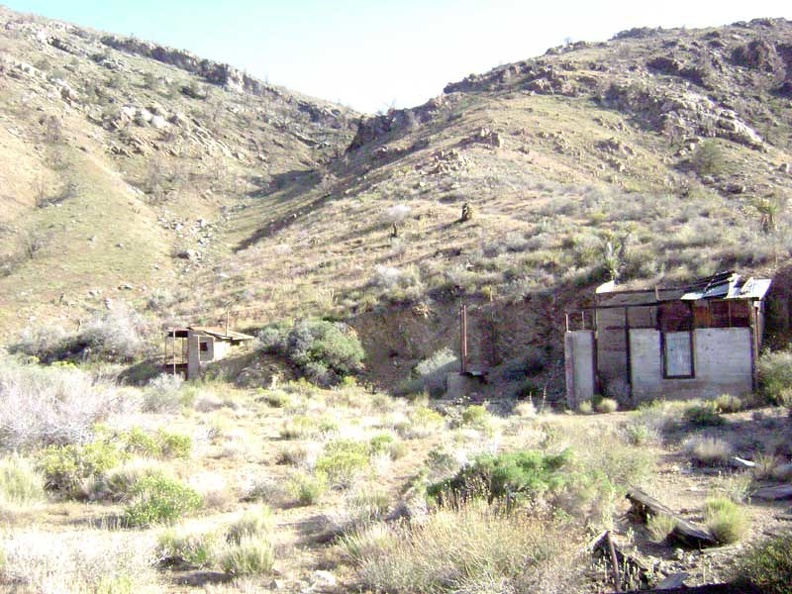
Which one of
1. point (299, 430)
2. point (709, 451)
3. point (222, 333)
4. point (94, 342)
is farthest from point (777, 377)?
point (94, 342)

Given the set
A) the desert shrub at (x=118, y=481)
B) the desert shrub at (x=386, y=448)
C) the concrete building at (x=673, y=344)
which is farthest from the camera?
the concrete building at (x=673, y=344)

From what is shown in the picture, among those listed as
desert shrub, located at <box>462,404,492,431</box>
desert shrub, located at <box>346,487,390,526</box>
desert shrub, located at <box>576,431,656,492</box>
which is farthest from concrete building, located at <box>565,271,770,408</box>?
desert shrub, located at <box>346,487,390,526</box>

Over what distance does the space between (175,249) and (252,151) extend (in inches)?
1160

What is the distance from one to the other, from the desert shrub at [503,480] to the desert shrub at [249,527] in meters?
1.94

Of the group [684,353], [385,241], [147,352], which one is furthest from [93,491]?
[385,241]

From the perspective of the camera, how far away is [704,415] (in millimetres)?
14531

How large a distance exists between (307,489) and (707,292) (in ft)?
47.6

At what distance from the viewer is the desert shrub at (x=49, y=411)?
37.6ft

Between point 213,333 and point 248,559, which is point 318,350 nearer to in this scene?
point 213,333

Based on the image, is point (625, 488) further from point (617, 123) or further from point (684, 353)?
point (617, 123)

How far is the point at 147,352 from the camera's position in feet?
102

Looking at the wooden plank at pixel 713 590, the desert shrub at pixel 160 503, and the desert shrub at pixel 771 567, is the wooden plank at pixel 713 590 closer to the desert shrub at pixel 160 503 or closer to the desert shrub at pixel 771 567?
the desert shrub at pixel 771 567

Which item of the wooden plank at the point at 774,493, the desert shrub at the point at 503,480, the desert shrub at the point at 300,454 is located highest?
the desert shrub at the point at 503,480

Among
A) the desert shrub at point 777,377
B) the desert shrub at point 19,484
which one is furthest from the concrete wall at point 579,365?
the desert shrub at point 19,484
